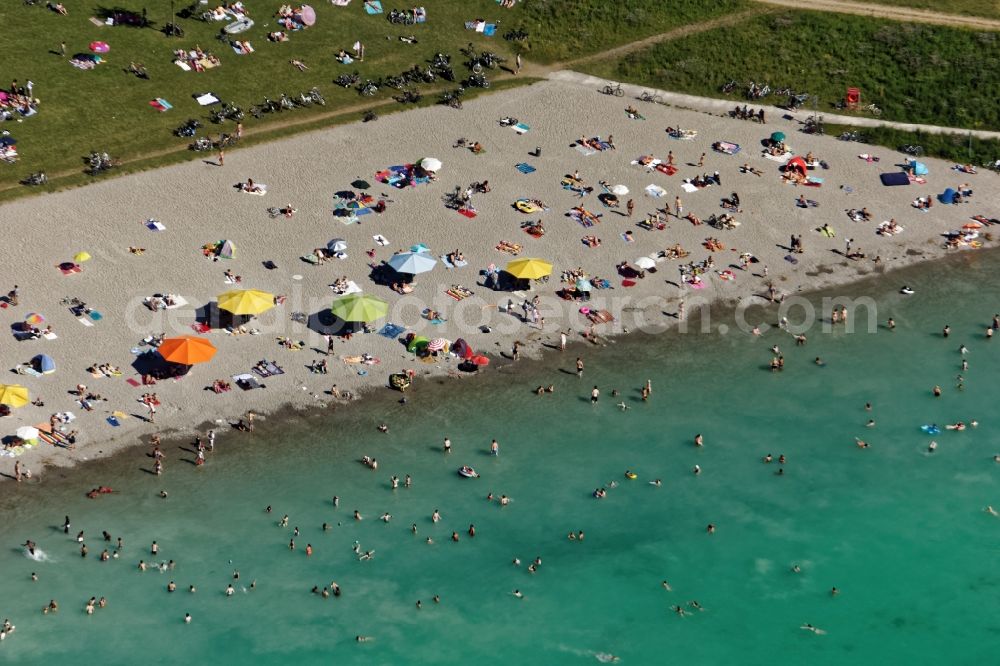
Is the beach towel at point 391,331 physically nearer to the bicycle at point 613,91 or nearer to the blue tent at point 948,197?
the bicycle at point 613,91

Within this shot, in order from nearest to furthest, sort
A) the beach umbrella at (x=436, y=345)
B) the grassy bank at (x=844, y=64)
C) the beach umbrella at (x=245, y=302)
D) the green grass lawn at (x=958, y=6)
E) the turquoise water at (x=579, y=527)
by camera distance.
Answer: the turquoise water at (x=579, y=527), the beach umbrella at (x=245, y=302), the beach umbrella at (x=436, y=345), the grassy bank at (x=844, y=64), the green grass lawn at (x=958, y=6)

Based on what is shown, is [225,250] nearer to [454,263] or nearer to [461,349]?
[454,263]

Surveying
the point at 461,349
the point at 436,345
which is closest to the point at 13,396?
the point at 436,345

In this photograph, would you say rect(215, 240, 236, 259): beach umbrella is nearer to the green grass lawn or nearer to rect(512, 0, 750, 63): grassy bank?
rect(512, 0, 750, 63): grassy bank

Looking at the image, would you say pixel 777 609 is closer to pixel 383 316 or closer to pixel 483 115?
pixel 383 316

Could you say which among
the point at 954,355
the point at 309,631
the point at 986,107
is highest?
the point at 986,107

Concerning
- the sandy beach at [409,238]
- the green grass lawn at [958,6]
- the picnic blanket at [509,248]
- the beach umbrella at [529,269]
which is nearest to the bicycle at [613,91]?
the sandy beach at [409,238]

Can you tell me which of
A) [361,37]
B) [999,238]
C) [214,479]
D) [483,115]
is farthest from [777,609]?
[361,37]

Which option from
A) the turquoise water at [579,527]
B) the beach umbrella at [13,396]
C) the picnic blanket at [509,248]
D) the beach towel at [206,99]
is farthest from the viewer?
the beach towel at [206,99]
